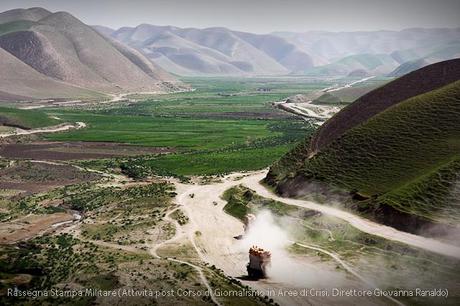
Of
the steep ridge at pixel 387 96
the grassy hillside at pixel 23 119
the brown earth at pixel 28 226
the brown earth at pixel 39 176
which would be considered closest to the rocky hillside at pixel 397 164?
the steep ridge at pixel 387 96

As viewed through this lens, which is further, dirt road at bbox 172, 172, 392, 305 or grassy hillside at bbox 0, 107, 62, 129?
grassy hillside at bbox 0, 107, 62, 129

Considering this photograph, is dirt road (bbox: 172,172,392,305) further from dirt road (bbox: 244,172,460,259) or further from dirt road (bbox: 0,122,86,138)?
dirt road (bbox: 0,122,86,138)

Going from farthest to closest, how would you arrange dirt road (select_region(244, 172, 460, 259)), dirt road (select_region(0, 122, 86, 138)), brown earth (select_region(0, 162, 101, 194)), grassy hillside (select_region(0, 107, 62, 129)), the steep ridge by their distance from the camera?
grassy hillside (select_region(0, 107, 62, 129))
dirt road (select_region(0, 122, 86, 138))
brown earth (select_region(0, 162, 101, 194))
the steep ridge
dirt road (select_region(244, 172, 460, 259))

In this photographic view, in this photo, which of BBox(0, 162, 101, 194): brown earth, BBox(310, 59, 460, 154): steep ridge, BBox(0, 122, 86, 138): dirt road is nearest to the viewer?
BBox(310, 59, 460, 154): steep ridge

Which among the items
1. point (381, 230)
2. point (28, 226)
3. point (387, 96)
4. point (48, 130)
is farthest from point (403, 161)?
point (48, 130)

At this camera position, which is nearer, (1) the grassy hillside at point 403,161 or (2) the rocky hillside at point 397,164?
(2) the rocky hillside at point 397,164

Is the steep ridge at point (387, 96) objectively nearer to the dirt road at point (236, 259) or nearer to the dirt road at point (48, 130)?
the dirt road at point (236, 259)

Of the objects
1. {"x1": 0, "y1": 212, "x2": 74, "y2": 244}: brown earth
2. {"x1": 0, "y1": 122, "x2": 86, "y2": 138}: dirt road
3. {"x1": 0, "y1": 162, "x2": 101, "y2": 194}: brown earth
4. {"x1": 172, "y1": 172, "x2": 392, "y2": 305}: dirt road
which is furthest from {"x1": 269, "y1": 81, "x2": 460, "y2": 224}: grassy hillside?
{"x1": 0, "y1": 122, "x2": 86, "y2": 138}: dirt road
